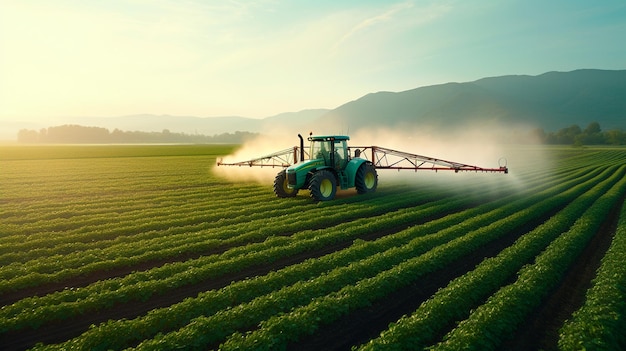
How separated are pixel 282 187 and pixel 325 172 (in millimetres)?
2954

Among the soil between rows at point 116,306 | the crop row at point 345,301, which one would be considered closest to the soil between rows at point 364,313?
the soil between rows at point 116,306

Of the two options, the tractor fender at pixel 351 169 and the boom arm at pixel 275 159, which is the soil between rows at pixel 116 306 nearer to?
the tractor fender at pixel 351 169

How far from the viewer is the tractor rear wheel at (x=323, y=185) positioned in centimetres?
1817

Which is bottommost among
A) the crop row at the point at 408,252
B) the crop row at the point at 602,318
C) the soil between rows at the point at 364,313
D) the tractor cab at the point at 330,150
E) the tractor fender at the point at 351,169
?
the soil between rows at the point at 364,313

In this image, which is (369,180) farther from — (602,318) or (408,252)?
(602,318)

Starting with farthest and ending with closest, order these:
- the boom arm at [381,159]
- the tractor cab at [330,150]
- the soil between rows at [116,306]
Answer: the boom arm at [381,159] < the tractor cab at [330,150] < the soil between rows at [116,306]

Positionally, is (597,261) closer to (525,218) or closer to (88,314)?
(525,218)

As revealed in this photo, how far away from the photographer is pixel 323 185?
1894 cm

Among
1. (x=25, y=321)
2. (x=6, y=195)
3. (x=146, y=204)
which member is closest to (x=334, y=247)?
(x=25, y=321)

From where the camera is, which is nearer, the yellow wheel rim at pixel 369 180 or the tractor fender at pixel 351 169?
the tractor fender at pixel 351 169

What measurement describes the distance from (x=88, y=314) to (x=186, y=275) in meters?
2.13

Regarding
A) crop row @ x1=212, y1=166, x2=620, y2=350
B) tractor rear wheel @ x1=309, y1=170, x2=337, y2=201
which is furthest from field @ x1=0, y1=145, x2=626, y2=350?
tractor rear wheel @ x1=309, y1=170, x2=337, y2=201

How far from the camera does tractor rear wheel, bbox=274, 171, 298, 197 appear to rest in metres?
20.3

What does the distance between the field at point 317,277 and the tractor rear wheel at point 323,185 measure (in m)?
0.93
